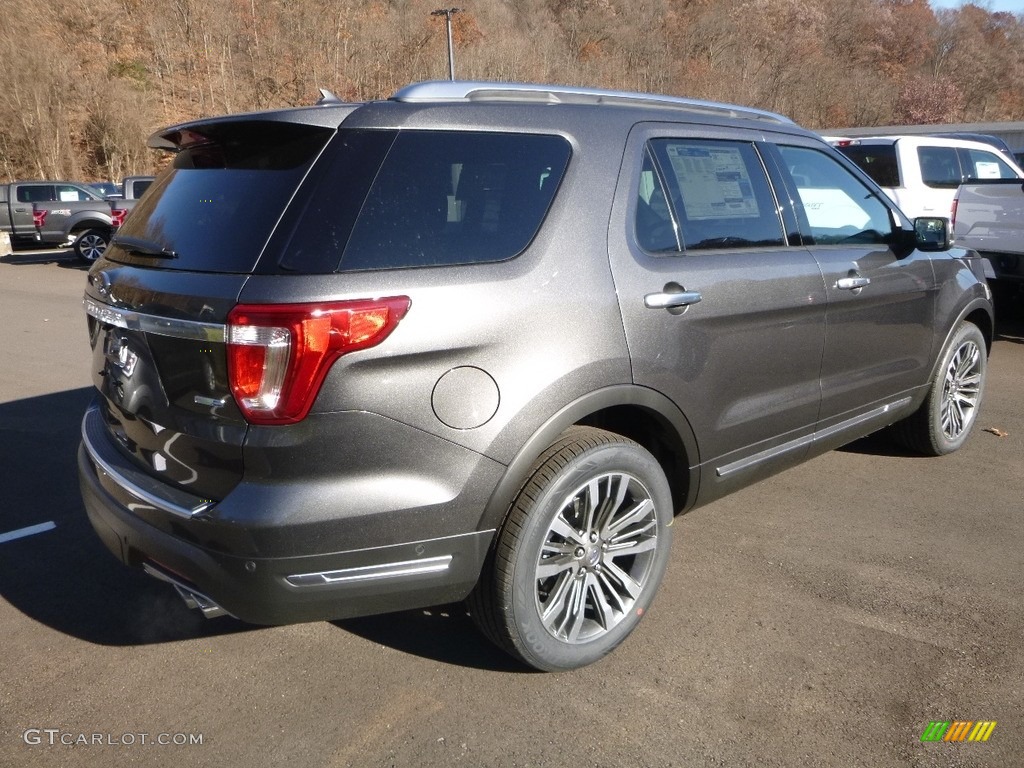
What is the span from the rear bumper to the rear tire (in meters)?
17.6

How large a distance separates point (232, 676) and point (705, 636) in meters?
1.70

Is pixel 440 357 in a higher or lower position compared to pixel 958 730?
higher

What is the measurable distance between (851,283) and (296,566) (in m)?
2.82

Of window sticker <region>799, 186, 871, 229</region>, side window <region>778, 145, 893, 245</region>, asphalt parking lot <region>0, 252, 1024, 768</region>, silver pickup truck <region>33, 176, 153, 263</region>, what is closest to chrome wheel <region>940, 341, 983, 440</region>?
asphalt parking lot <region>0, 252, 1024, 768</region>

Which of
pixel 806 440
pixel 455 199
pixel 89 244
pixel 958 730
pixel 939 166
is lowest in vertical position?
pixel 89 244

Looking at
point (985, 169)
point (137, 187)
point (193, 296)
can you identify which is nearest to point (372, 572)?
point (193, 296)

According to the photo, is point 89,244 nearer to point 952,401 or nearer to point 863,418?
point 952,401

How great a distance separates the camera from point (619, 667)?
3.15 metres

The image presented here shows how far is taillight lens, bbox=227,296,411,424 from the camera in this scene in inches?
96.0

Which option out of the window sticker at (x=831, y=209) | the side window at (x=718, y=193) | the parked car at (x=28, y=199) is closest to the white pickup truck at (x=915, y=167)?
the window sticker at (x=831, y=209)

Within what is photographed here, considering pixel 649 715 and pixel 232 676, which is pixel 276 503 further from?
pixel 649 715

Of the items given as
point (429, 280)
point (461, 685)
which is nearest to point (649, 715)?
point (461, 685)

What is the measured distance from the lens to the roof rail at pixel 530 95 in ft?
9.52

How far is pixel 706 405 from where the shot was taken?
3.40 m
